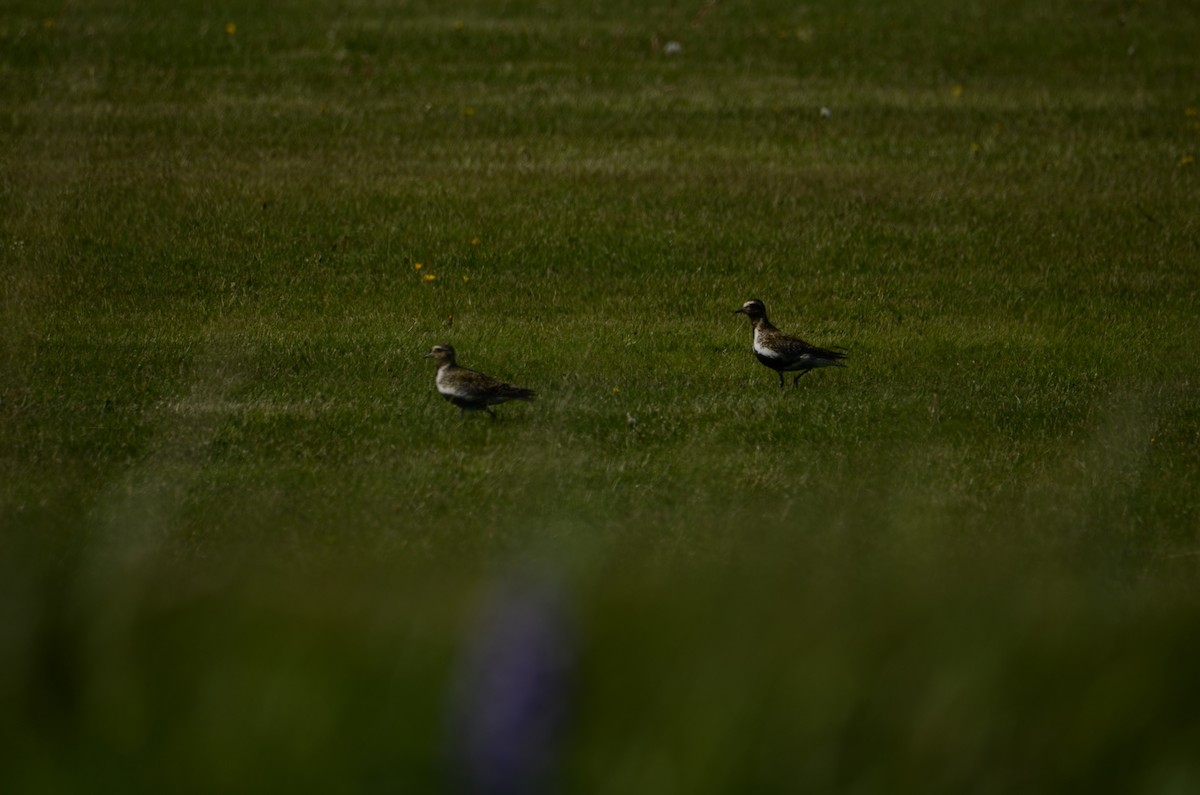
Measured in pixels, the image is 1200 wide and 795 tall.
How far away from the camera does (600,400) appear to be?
9.11 metres

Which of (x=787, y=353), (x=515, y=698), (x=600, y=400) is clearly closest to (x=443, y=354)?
(x=600, y=400)

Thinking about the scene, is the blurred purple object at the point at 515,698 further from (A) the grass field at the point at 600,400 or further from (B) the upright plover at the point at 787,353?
(B) the upright plover at the point at 787,353

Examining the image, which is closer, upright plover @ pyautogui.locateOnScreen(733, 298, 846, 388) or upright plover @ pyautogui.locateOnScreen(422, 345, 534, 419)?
upright plover @ pyautogui.locateOnScreen(422, 345, 534, 419)

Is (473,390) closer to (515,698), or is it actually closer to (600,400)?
(600,400)

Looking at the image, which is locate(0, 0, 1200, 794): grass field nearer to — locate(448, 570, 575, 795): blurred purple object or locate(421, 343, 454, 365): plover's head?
locate(448, 570, 575, 795): blurred purple object

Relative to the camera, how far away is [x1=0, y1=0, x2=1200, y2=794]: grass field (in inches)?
94.1

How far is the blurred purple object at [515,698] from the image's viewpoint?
2121 mm

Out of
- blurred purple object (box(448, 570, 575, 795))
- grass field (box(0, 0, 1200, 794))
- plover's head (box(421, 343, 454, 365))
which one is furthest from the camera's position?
plover's head (box(421, 343, 454, 365))

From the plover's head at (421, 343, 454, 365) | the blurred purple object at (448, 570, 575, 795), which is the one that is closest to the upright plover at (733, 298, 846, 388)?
the plover's head at (421, 343, 454, 365)

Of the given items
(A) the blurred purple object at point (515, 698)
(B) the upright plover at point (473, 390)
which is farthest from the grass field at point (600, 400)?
(B) the upright plover at point (473, 390)

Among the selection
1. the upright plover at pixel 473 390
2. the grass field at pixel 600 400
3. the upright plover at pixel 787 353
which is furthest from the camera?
the upright plover at pixel 787 353

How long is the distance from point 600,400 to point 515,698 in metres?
7.01

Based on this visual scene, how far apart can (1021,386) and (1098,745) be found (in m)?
7.66

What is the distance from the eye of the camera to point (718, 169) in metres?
15.4
